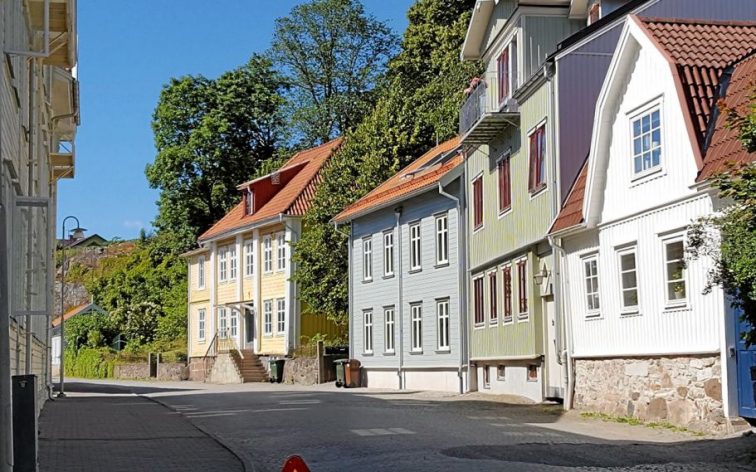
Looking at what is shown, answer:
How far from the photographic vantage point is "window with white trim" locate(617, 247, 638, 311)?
1906 cm

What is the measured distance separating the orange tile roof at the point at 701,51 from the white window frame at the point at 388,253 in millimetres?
20040

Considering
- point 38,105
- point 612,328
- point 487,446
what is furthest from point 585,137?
point 38,105

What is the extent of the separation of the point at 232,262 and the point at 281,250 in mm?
5990

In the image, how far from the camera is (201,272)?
5916cm

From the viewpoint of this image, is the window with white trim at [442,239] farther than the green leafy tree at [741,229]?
Yes

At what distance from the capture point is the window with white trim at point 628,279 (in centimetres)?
1906

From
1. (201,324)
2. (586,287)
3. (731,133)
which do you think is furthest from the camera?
(201,324)

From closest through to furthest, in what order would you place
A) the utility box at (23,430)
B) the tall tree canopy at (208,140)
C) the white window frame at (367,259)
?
the utility box at (23,430), the white window frame at (367,259), the tall tree canopy at (208,140)

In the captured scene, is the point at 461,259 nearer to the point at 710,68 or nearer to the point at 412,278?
the point at 412,278

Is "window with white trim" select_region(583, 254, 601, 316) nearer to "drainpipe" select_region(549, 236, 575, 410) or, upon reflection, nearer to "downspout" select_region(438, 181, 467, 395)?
"drainpipe" select_region(549, 236, 575, 410)

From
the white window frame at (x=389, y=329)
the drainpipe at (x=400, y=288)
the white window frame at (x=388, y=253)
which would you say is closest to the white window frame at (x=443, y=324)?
the drainpipe at (x=400, y=288)

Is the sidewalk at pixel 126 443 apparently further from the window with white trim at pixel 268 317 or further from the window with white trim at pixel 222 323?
the window with white trim at pixel 222 323

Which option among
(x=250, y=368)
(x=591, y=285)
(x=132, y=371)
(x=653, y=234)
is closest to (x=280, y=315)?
(x=250, y=368)

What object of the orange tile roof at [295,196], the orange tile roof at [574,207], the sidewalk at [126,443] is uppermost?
the orange tile roof at [295,196]
